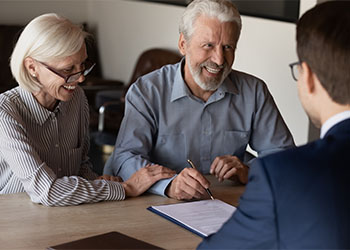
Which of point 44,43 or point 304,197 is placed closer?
point 304,197

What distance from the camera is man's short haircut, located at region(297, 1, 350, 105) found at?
56.6 inches

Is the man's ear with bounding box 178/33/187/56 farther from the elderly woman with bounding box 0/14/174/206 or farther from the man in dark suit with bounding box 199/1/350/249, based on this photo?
the man in dark suit with bounding box 199/1/350/249

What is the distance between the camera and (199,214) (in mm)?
2178

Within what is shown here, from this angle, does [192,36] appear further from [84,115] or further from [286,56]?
[286,56]

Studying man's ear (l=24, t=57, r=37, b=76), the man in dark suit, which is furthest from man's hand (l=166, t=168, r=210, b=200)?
the man in dark suit

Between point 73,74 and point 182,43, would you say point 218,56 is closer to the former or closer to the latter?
point 182,43

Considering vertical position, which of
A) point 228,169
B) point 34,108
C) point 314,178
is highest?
point 314,178

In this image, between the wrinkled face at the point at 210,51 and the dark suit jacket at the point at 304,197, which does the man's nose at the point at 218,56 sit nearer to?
the wrinkled face at the point at 210,51

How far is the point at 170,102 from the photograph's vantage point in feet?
9.31

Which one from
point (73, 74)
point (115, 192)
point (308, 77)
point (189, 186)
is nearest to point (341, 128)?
point (308, 77)

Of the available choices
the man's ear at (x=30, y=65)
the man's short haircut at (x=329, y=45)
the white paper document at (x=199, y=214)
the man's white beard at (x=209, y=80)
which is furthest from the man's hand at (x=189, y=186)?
the man's short haircut at (x=329, y=45)

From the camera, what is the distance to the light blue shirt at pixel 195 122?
278 centimetres

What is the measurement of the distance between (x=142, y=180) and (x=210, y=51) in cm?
69

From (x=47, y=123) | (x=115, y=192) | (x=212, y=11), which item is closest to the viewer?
(x=115, y=192)
